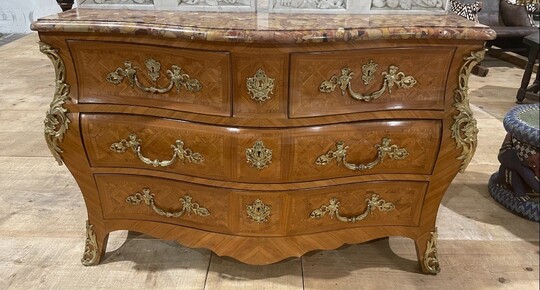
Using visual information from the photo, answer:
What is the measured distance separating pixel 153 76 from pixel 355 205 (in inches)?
29.1

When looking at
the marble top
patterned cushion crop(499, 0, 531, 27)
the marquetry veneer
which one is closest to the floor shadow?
the marquetry veneer

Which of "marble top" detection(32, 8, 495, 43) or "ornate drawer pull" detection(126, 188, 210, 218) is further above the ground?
"marble top" detection(32, 8, 495, 43)

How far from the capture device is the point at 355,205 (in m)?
1.48

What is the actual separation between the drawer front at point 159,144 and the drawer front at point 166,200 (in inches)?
Result: 2.4

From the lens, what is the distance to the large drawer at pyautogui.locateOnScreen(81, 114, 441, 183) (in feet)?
4.34

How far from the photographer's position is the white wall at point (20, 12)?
223 inches

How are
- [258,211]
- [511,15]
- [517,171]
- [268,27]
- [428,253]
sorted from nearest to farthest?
1. [268,27]
2. [258,211]
3. [428,253]
4. [517,171]
5. [511,15]

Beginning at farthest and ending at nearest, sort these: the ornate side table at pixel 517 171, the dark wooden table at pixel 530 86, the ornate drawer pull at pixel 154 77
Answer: the ornate side table at pixel 517 171
the ornate drawer pull at pixel 154 77
the dark wooden table at pixel 530 86

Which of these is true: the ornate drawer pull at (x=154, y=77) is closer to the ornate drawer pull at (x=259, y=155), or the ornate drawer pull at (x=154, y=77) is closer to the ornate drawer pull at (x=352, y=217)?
the ornate drawer pull at (x=259, y=155)

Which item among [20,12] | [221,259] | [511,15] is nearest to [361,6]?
[221,259]

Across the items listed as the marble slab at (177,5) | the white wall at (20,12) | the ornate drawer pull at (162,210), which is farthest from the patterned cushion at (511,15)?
the white wall at (20,12)

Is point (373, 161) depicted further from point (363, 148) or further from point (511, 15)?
point (511, 15)

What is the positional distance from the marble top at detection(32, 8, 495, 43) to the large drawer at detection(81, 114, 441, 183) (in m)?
0.26

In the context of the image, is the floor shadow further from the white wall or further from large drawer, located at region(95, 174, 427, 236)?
the white wall
